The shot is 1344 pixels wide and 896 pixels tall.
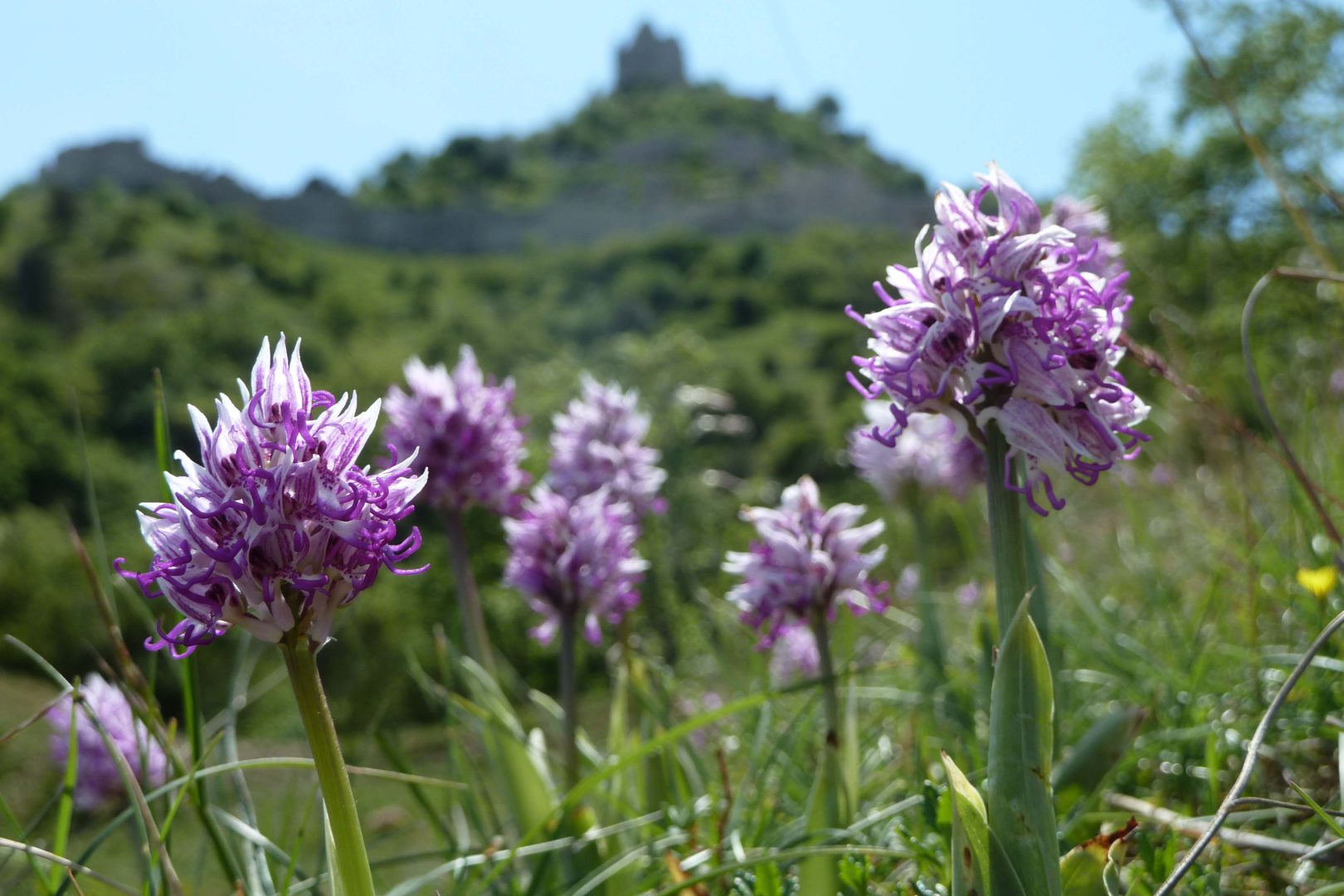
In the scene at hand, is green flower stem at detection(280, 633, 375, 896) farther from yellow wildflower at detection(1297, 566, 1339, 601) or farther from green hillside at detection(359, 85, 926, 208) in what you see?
green hillside at detection(359, 85, 926, 208)

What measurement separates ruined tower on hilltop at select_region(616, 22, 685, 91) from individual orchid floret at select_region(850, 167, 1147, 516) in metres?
120

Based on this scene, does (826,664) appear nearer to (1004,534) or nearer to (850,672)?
(850,672)

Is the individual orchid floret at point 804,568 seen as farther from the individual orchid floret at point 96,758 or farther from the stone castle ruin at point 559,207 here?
the stone castle ruin at point 559,207

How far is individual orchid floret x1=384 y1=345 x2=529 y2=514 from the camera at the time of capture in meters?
2.87

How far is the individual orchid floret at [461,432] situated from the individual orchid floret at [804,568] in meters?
0.93

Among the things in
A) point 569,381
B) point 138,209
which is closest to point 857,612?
point 569,381

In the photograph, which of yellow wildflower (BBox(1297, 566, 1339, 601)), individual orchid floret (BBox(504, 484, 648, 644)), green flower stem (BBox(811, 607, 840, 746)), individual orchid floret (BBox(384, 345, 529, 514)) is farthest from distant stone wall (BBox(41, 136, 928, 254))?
green flower stem (BBox(811, 607, 840, 746))

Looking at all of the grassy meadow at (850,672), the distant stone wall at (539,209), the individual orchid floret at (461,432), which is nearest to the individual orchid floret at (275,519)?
the grassy meadow at (850,672)

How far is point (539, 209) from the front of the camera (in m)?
84.1

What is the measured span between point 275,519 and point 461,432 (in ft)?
5.78

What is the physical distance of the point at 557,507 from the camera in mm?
2842

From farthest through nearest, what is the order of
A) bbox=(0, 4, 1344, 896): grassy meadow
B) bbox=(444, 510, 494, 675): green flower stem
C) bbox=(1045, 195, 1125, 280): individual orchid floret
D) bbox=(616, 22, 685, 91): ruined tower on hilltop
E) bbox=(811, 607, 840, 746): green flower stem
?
bbox=(616, 22, 685, 91): ruined tower on hilltop, bbox=(444, 510, 494, 675): green flower stem, bbox=(1045, 195, 1125, 280): individual orchid floret, bbox=(811, 607, 840, 746): green flower stem, bbox=(0, 4, 1344, 896): grassy meadow

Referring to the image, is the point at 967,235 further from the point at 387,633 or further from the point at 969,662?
the point at 387,633

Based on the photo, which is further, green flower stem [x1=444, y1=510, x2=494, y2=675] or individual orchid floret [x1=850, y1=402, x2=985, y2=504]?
individual orchid floret [x1=850, y1=402, x2=985, y2=504]
